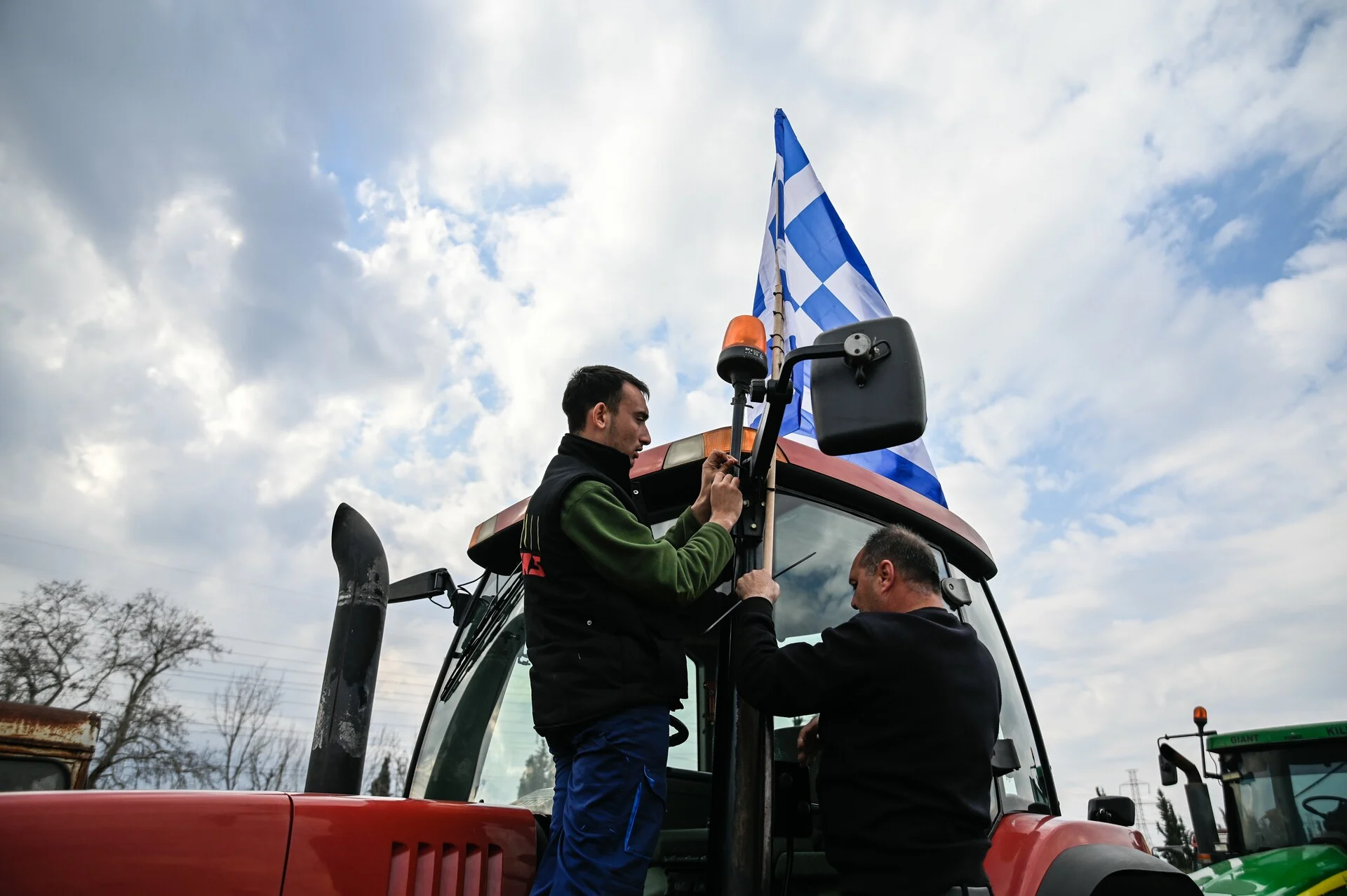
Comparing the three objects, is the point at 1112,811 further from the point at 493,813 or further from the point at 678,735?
the point at 493,813

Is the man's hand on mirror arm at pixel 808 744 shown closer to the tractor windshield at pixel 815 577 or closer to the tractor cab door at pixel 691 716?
the tractor cab door at pixel 691 716

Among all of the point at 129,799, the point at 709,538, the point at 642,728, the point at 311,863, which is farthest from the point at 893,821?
the point at 129,799

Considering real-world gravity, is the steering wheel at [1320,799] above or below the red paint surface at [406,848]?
above

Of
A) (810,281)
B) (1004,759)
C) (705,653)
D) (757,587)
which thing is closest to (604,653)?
(757,587)

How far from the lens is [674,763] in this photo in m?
2.91

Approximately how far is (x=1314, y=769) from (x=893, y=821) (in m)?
7.68

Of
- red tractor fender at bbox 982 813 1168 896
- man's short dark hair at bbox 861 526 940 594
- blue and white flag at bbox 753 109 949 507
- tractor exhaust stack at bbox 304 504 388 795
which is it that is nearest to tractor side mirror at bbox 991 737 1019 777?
red tractor fender at bbox 982 813 1168 896

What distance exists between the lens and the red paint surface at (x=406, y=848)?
1470 millimetres

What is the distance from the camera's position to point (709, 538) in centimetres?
199

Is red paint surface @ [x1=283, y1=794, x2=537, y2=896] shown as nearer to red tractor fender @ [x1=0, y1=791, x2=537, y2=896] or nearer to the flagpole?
red tractor fender @ [x1=0, y1=791, x2=537, y2=896]

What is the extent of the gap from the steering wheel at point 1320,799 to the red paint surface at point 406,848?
8043mm

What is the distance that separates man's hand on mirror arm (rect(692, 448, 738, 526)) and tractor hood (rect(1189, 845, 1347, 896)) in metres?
6.04

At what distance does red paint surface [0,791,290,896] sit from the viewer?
121cm

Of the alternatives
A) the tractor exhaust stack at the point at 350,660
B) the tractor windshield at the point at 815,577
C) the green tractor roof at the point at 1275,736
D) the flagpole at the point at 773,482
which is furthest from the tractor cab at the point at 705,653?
the green tractor roof at the point at 1275,736
